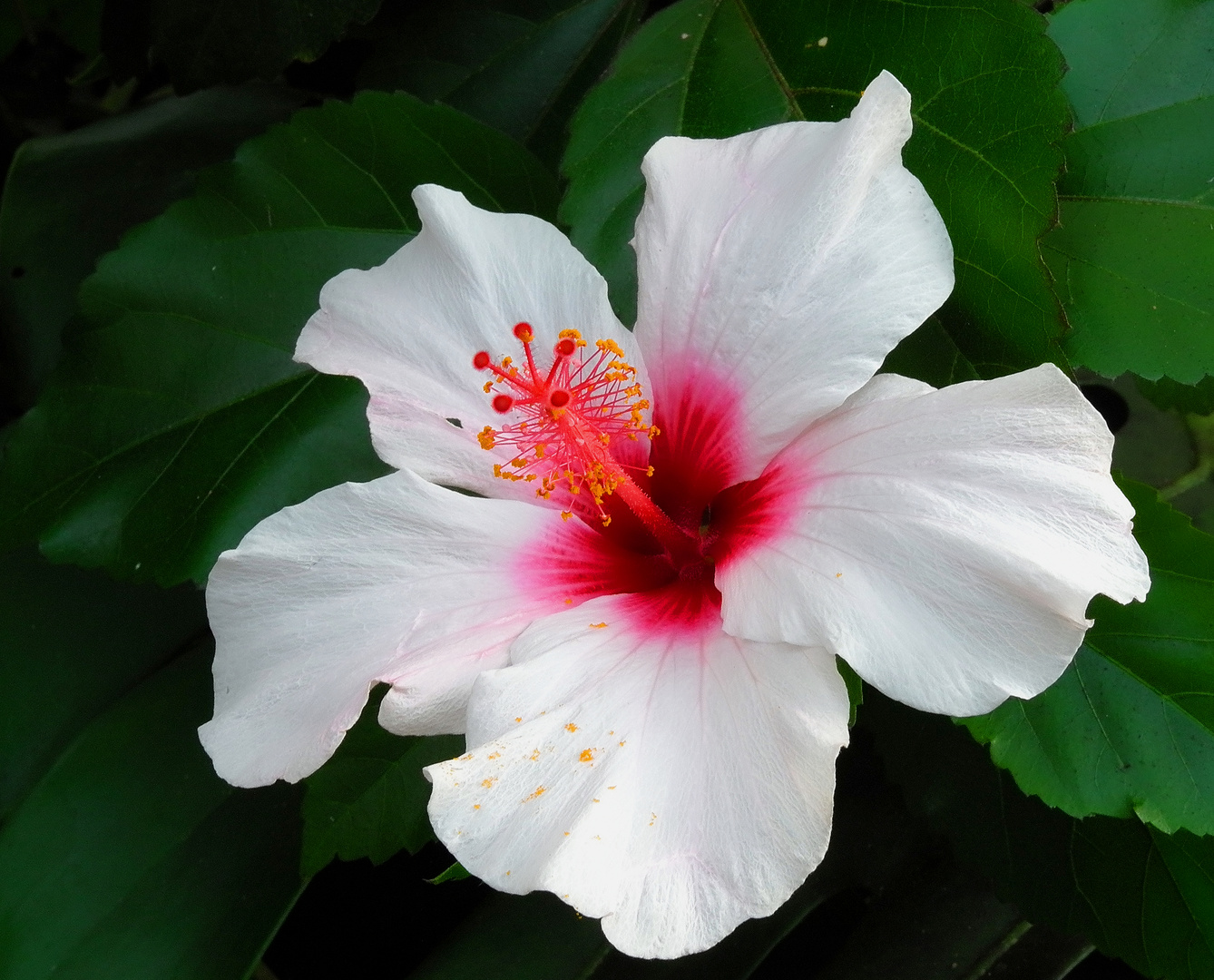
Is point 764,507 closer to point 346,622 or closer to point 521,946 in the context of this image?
point 346,622

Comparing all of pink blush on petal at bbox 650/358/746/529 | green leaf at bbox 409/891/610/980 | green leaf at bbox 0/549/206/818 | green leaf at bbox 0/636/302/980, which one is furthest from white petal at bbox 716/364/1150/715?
green leaf at bbox 0/549/206/818

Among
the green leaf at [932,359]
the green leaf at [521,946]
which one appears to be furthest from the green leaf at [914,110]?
the green leaf at [521,946]

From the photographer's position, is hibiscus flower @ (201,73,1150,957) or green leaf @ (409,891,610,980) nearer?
hibiscus flower @ (201,73,1150,957)

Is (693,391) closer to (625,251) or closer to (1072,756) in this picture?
(625,251)

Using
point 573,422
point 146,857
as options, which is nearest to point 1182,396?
point 573,422

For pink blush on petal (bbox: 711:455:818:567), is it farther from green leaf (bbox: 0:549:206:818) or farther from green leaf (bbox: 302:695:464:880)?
green leaf (bbox: 0:549:206:818)

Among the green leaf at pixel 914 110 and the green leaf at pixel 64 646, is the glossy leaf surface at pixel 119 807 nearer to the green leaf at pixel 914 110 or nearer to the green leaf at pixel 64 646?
the green leaf at pixel 64 646
